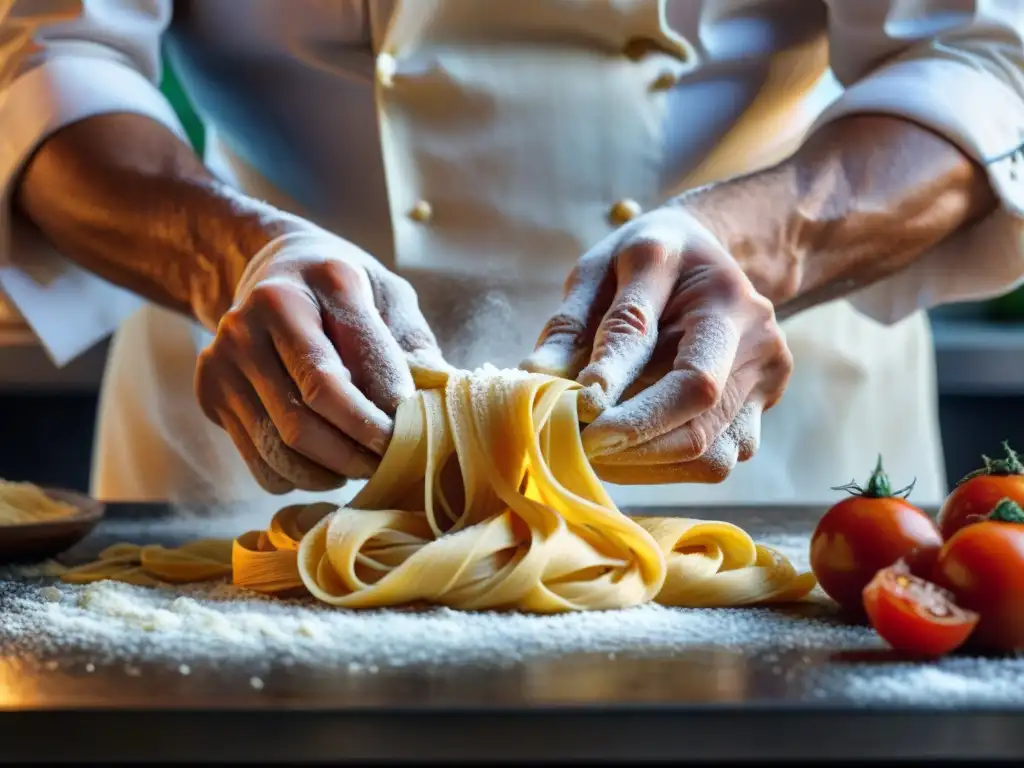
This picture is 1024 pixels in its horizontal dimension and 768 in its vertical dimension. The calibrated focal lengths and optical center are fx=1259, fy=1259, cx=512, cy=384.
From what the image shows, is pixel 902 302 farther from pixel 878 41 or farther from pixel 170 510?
pixel 170 510

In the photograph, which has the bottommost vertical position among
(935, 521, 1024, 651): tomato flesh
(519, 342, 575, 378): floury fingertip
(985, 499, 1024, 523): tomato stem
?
(935, 521, 1024, 651): tomato flesh

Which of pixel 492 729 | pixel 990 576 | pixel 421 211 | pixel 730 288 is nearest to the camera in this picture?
pixel 492 729

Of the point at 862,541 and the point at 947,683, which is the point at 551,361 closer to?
the point at 862,541

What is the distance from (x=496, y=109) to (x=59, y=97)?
69 centimetres

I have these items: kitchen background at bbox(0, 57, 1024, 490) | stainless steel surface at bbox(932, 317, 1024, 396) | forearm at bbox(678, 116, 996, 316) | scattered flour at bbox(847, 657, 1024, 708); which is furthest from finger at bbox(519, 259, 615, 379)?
stainless steel surface at bbox(932, 317, 1024, 396)

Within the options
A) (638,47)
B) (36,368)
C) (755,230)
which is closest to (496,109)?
(638,47)

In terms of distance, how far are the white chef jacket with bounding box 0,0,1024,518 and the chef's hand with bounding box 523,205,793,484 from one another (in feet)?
1.60

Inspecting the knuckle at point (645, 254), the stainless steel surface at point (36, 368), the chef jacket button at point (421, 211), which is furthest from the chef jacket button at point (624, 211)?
the stainless steel surface at point (36, 368)

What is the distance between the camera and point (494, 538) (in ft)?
4.50

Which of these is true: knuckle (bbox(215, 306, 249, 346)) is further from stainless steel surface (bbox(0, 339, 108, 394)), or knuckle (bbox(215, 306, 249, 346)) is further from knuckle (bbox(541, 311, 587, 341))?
stainless steel surface (bbox(0, 339, 108, 394))

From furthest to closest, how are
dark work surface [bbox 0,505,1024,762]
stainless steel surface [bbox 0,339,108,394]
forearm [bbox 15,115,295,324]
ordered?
1. stainless steel surface [bbox 0,339,108,394]
2. forearm [bbox 15,115,295,324]
3. dark work surface [bbox 0,505,1024,762]

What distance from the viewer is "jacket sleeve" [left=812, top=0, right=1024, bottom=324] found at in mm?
1936

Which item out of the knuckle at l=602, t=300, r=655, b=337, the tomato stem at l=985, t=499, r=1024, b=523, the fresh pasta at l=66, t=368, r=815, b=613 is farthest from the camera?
the knuckle at l=602, t=300, r=655, b=337

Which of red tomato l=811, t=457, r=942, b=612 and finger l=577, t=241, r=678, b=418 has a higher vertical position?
finger l=577, t=241, r=678, b=418
